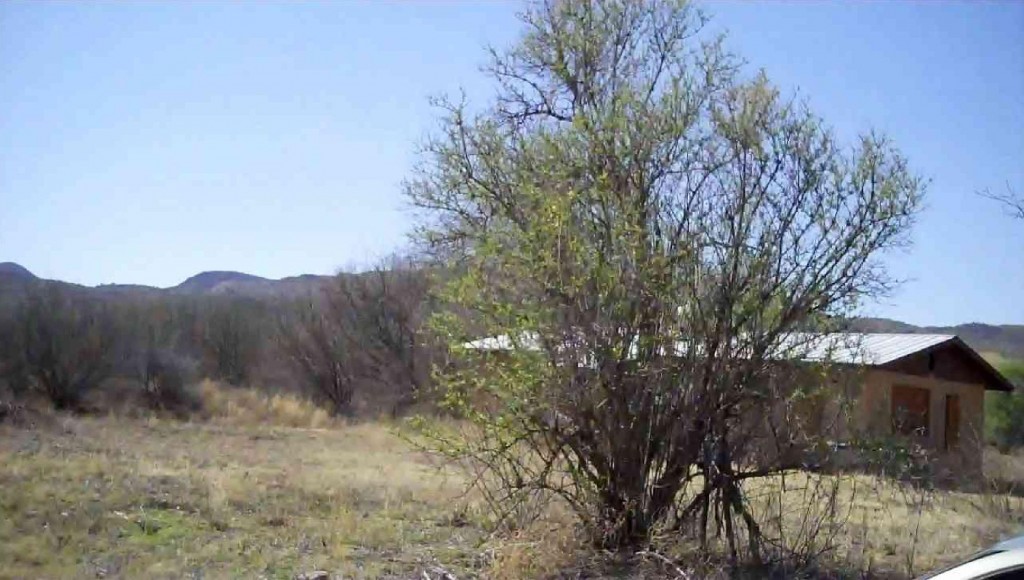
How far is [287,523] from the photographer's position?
12156 mm

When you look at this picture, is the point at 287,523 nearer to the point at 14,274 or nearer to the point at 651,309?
the point at 651,309

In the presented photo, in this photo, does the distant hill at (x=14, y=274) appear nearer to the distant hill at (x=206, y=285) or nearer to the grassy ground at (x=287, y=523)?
the distant hill at (x=206, y=285)

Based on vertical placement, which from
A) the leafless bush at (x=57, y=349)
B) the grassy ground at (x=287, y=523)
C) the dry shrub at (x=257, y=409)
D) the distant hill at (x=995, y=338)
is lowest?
the grassy ground at (x=287, y=523)

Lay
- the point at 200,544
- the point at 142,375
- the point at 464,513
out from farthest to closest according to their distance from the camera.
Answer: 1. the point at 142,375
2. the point at 464,513
3. the point at 200,544

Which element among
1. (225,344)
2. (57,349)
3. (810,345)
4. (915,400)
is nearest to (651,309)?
(810,345)

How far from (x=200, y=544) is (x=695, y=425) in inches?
198

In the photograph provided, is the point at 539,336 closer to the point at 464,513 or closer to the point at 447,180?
the point at 447,180

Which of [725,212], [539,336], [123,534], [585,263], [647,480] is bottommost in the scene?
[123,534]

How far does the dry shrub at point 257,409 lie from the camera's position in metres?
33.5

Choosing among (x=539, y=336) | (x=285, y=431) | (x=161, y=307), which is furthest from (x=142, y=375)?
(x=539, y=336)

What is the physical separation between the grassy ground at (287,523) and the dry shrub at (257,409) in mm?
14315

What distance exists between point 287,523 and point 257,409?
23.9 m

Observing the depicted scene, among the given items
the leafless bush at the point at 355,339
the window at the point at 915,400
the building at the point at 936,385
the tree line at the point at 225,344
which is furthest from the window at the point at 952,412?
the leafless bush at the point at 355,339

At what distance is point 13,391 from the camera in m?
31.3
